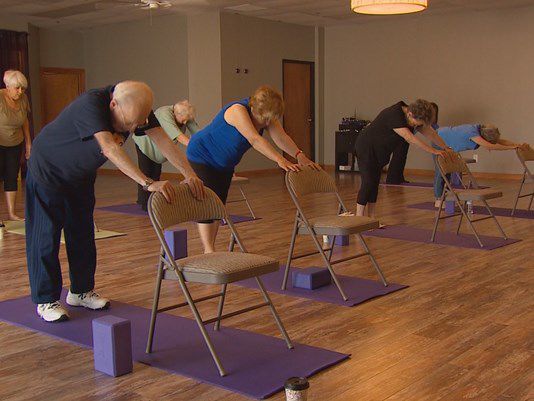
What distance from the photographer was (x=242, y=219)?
6.90 m

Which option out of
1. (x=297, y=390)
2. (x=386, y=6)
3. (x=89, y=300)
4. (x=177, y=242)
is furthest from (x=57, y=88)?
(x=297, y=390)

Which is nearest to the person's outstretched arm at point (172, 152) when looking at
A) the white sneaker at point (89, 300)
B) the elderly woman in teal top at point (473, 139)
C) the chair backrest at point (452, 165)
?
the white sneaker at point (89, 300)

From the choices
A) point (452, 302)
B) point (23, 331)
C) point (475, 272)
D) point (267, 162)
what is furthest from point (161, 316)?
point (267, 162)

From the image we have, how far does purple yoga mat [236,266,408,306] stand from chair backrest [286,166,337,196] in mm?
574

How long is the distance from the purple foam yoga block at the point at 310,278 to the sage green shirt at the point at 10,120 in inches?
132

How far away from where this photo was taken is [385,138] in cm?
569

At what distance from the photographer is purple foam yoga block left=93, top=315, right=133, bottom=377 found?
2.75m

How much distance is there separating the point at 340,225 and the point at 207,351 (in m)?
1.18

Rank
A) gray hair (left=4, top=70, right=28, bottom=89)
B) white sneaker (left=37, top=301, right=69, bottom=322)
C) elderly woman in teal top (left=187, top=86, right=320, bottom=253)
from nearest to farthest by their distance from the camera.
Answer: white sneaker (left=37, top=301, right=69, bottom=322), elderly woman in teal top (left=187, top=86, right=320, bottom=253), gray hair (left=4, top=70, right=28, bottom=89)

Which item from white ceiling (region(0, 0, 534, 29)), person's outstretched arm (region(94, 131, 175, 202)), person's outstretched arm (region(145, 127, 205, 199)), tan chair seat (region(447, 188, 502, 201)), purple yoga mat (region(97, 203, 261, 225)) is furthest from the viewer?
white ceiling (region(0, 0, 534, 29))

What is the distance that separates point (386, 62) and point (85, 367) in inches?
399

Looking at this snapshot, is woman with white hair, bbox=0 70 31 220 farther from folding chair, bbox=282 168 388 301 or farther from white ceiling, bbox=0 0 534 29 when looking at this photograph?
white ceiling, bbox=0 0 534 29

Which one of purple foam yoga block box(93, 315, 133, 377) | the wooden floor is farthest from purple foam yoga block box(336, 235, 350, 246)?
purple foam yoga block box(93, 315, 133, 377)

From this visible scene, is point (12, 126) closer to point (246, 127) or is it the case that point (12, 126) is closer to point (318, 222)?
point (246, 127)
